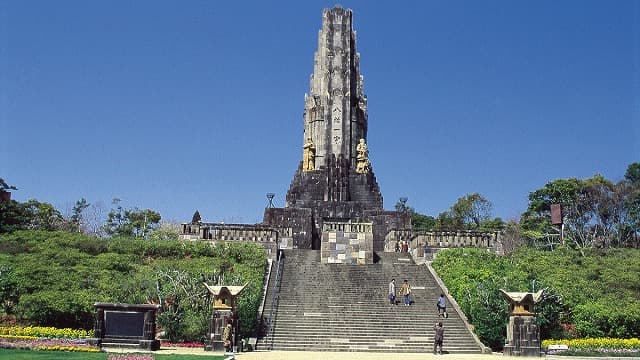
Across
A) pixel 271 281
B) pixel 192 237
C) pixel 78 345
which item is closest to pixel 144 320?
pixel 78 345

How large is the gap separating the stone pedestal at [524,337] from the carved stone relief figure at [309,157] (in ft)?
97.2

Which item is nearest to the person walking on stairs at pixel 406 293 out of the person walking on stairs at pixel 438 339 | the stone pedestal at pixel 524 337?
the person walking on stairs at pixel 438 339

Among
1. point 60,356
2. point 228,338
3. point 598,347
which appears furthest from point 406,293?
point 60,356

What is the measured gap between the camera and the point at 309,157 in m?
53.8

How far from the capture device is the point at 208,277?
31.1 metres

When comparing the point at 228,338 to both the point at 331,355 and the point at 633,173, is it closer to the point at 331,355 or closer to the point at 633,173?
the point at 331,355

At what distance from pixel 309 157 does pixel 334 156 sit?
1.86 m

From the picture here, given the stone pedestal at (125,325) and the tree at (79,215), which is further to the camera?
the tree at (79,215)

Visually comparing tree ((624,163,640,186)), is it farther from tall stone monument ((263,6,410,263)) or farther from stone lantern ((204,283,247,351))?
stone lantern ((204,283,247,351))

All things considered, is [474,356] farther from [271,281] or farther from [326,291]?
[271,281]

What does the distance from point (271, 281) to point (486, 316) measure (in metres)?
11.3

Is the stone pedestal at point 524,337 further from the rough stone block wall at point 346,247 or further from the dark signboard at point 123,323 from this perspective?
the rough stone block wall at point 346,247

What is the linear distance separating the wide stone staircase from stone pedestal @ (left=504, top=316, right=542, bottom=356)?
1.56 metres

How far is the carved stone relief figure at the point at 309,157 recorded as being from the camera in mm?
53750
